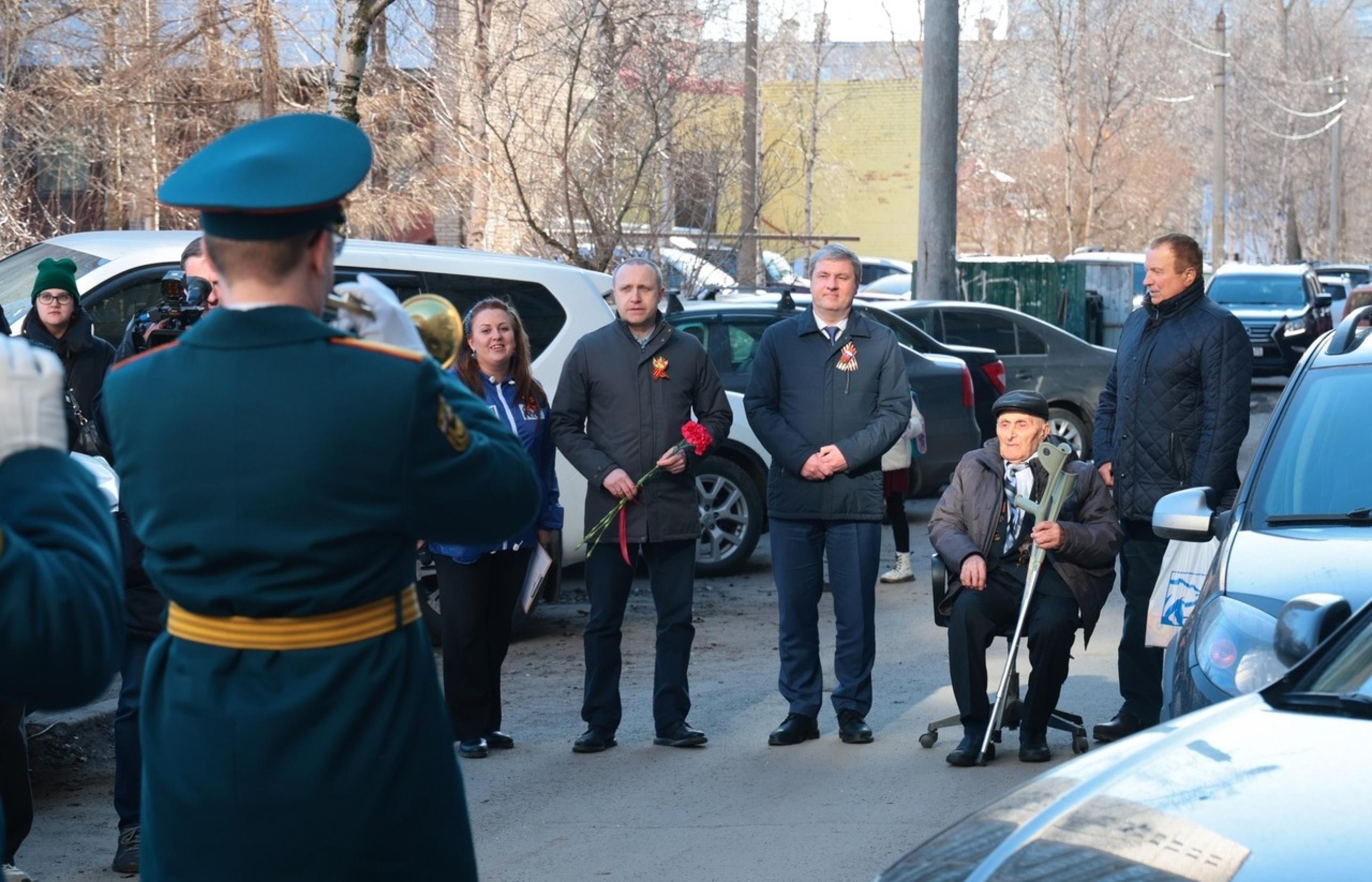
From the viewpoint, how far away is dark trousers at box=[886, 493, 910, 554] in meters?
10.9

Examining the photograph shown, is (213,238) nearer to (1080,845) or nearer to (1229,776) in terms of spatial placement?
(1080,845)

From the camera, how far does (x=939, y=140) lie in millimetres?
→ 16016

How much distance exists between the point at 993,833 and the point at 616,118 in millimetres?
14144

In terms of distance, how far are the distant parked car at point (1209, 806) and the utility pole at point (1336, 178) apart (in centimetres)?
6385

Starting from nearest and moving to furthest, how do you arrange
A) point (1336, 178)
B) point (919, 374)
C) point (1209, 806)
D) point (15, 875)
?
point (1209, 806) → point (15, 875) → point (919, 374) → point (1336, 178)

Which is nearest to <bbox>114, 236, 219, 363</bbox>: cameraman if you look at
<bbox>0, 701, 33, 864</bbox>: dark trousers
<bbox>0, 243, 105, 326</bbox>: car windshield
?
<bbox>0, 701, 33, 864</bbox>: dark trousers

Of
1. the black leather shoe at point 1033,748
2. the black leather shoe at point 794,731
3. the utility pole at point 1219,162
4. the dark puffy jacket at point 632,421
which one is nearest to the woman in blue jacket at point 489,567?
the dark puffy jacket at point 632,421

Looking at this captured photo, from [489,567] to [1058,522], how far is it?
7.62ft

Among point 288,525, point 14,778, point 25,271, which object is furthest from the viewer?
point 25,271

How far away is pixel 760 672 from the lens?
8836 millimetres

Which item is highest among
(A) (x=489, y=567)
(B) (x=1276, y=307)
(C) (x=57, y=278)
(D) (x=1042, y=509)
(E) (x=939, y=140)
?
(E) (x=939, y=140)

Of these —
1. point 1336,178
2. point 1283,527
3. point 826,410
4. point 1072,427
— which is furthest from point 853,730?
point 1336,178

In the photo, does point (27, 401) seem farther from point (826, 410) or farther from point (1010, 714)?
point (1010, 714)

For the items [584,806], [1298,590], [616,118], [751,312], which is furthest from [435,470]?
[616,118]
